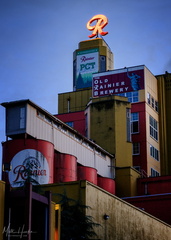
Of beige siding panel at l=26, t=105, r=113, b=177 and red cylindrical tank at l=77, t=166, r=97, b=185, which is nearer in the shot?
beige siding panel at l=26, t=105, r=113, b=177

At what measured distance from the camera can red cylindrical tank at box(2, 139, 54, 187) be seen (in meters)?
45.8

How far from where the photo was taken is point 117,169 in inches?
2459

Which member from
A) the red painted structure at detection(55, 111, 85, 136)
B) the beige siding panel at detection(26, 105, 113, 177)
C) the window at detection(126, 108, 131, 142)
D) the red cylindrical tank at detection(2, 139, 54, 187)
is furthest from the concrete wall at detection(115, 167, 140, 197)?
the red cylindrical tank at detection(2, 139, 54, 187)

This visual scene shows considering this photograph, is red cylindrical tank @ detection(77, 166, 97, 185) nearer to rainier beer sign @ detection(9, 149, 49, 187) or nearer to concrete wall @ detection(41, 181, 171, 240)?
rainier beer sign @ detection(9, 149, 49, 187)

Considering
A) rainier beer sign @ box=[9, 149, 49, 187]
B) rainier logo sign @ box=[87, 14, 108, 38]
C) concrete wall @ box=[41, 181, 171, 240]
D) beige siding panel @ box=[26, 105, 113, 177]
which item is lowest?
concrete wall @ box=[41, 181, 171, 240]

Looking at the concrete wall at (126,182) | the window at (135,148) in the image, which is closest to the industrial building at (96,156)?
the window at (135,148)

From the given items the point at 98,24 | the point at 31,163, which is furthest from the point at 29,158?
the point at 98,24

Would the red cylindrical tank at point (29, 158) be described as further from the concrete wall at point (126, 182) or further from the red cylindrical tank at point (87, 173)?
the concrete wall at point (126, 182)

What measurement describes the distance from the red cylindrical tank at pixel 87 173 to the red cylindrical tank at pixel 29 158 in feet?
20.6

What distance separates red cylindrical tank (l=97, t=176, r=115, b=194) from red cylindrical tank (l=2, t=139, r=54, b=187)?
436 inches

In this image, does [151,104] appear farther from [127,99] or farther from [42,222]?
[42,222]

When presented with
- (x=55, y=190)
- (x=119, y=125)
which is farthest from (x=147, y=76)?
(x=55, y=190)

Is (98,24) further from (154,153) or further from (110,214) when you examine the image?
(110,214)

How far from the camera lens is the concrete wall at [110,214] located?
1391 inches
